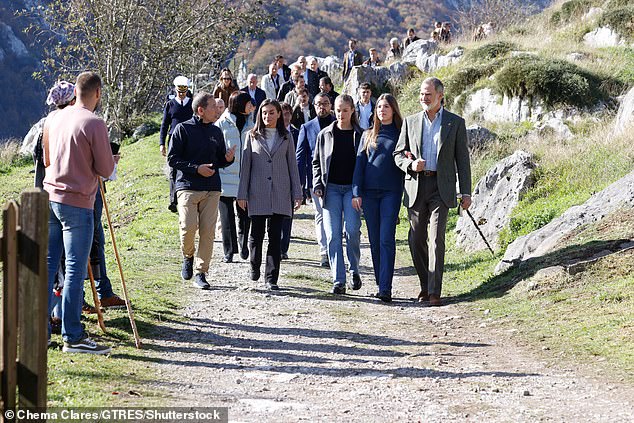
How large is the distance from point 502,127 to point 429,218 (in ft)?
39.3

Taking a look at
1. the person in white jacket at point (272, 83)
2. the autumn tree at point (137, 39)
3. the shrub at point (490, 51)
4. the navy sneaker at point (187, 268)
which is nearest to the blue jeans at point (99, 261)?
the navy sneaker at point (187, 268)

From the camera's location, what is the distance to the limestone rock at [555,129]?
19.2 meters

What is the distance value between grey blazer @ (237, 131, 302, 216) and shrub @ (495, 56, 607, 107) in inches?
493

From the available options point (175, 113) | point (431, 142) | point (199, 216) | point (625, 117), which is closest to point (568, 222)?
point (431, 142)

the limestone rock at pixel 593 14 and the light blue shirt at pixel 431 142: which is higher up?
the limestone rock at pixel 593 14

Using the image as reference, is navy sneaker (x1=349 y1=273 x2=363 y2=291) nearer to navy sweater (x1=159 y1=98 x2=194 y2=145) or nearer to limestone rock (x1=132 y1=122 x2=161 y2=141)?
navy sweater (x1=159 y1=98 x2=194 y2=145)

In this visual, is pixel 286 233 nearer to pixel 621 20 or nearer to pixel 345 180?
pixel 345 180

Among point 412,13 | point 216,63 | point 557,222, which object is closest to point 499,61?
point 216,63

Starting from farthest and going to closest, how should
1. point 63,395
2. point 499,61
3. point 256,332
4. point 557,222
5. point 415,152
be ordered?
point 499,61 < point 557,222 < point 415,152 < point 256,332 < point 63,395

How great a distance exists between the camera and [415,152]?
9.62m

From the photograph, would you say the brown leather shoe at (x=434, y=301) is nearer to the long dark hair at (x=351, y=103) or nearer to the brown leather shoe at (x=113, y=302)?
the long dark hair at (x=351, y=103)

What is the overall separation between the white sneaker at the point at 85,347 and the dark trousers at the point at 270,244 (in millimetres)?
3458

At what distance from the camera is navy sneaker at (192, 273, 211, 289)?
10.1 metres

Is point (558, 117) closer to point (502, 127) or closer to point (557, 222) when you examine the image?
point (502, 127)
